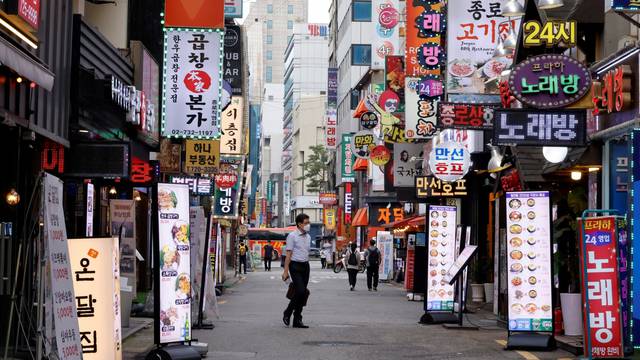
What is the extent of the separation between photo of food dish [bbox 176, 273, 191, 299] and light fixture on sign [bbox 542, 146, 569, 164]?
7976 mm

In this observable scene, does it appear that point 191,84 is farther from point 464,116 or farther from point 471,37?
point 471,37

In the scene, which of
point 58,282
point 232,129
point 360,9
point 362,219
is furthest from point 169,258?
point 360,9

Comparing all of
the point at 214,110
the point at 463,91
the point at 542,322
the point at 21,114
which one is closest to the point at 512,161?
the point at 463,91

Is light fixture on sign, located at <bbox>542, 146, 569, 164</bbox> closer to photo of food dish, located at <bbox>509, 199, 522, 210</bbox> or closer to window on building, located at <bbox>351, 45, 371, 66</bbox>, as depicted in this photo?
photo of food dish, located at <bbox>509, 199, 522, 210</bbox>

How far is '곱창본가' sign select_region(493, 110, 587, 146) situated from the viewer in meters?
16.8

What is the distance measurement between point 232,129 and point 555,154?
24.8 m

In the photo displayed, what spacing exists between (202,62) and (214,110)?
108cm

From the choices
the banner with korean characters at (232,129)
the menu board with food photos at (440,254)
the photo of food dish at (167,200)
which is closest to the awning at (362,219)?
the banner with korean characters at (232,129)

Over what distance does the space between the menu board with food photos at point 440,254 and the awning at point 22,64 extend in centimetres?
1149

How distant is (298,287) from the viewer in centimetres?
2042

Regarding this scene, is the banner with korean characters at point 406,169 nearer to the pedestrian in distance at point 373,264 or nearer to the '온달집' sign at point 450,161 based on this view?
the pedestrian in distance at point 373,264

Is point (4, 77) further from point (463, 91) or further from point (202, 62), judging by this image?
point (463, 91)

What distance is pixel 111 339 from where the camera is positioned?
12000 millimetres

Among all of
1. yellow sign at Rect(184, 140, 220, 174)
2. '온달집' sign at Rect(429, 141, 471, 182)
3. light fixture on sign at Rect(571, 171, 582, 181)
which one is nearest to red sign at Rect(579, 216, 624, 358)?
light fixture on sign at Rect(571, 171, 582, 181)
